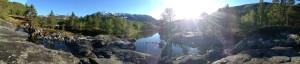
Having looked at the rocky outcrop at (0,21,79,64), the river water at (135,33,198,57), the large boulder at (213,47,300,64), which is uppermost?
the rocky outcrop at (0,21,79,64)

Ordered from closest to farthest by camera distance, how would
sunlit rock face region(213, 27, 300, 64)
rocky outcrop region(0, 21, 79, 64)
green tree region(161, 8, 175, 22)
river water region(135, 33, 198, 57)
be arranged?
rocky outcrop region(0, 21, 79, 64) → sunlit rock face region(213, 27, 300, 64) → river water region(135, 33, 198, 57) → green tree region(161, 8, 175, 22)

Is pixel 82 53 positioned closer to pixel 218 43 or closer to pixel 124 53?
pixel 124 53

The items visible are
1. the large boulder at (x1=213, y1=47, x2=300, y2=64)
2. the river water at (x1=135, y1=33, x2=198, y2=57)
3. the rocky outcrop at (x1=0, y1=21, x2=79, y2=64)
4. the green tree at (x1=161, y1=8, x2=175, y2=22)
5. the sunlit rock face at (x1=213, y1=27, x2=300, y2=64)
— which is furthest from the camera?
the green tree at (x1=161, y1=8, x2=175, y2=22)

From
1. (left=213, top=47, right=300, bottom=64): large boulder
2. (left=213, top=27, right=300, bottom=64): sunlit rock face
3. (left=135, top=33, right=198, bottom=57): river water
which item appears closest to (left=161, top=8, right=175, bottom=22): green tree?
(left=135, top=33, right=198, bottom=57): river water

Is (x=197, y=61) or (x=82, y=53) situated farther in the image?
(x=82, y=53)

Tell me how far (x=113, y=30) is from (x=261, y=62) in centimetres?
13457

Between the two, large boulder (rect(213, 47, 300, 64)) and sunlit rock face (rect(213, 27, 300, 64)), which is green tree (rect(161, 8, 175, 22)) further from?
large boulder (rect(213, 47, 300, 64))

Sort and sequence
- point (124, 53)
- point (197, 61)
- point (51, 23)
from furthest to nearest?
point (51, 23) → point (124, 53) → point (197, 61)

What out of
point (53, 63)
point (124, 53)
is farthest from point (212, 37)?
point (53, 63)

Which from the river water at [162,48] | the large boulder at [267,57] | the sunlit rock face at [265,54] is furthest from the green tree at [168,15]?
the large boulder at [267,57]

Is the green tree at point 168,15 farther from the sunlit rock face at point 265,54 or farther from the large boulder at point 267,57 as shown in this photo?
the large boulder at point 267,57

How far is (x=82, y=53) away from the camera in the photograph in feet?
238

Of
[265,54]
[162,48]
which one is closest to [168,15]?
[162,48]

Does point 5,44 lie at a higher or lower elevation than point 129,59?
higher
